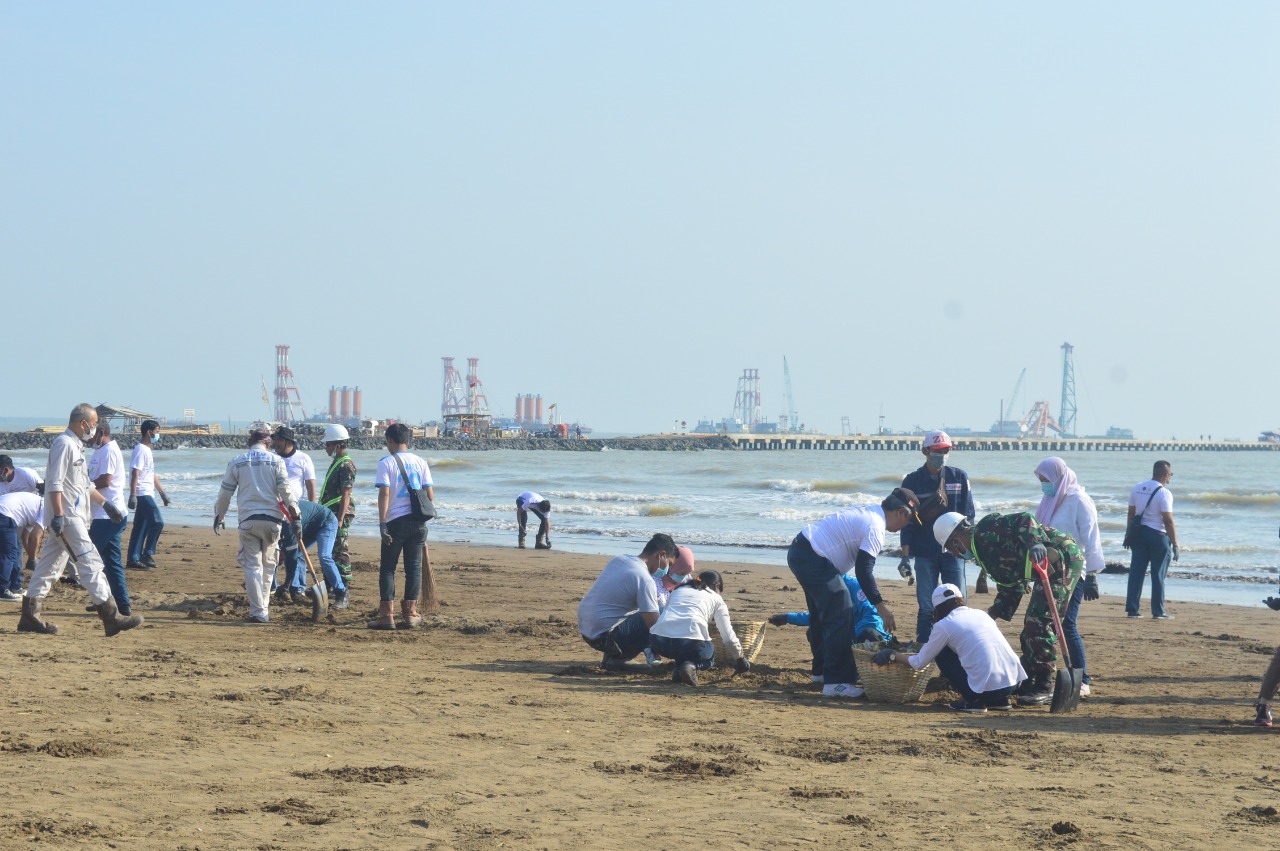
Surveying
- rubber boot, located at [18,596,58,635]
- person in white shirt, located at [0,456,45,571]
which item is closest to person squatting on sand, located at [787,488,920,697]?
rubber boot, located at [18,596,58,635]

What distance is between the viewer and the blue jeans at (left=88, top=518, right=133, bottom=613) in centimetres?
1023

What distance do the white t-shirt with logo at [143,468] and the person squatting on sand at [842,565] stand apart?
8.40m

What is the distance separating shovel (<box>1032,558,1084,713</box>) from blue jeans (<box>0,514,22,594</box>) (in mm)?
8530

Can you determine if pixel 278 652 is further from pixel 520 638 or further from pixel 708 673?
pixel 708 673

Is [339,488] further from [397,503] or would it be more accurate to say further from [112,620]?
[112,620]

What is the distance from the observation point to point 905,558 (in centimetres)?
910

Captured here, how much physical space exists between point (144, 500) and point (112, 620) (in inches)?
217

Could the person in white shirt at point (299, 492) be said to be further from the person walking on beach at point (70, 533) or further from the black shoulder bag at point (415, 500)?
the person walking on beach at point (70, 533)

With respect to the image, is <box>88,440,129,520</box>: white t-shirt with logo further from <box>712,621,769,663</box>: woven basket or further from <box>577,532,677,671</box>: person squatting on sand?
<box>712,621,769,663</box>: woven basket

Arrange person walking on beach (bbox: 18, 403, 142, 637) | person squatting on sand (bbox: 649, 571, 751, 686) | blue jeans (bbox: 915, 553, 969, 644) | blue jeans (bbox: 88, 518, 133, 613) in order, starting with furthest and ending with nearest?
blue jeans (bbox: 88, 518, 133, 613), blue jeans (bbox: 915, 553, 969, 644), person walking on beach (bbox: 18, 403, 142, 637), person squatting on sand (bbox: 649, 571, 751, 686)

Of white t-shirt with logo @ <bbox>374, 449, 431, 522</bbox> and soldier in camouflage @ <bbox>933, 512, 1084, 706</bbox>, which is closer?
soldier in camouflage @ <bbox>933, 512, 1084, 706</bbox>

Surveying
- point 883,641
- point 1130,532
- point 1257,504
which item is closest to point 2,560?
point 883,641

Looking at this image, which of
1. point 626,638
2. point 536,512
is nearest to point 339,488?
point 626,638

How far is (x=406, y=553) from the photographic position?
34.0 feet
